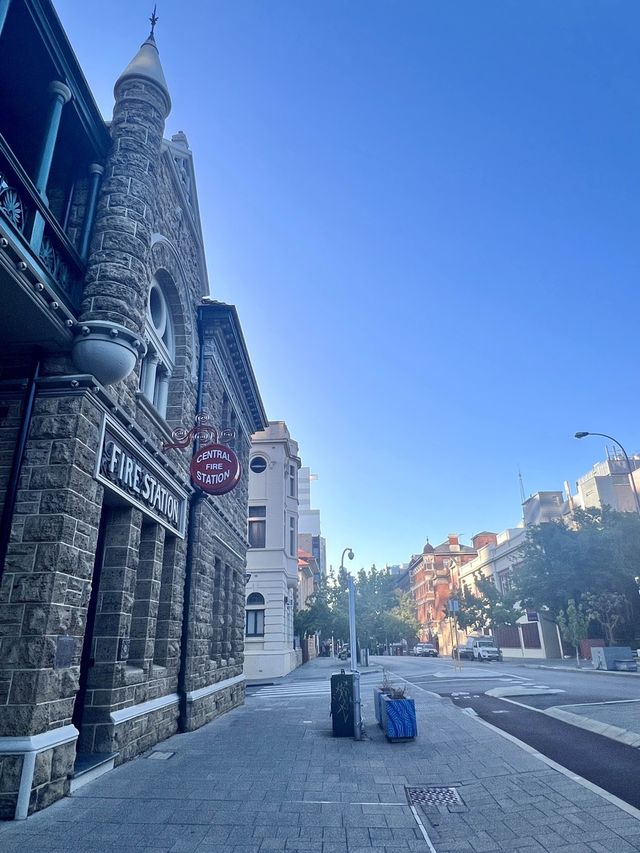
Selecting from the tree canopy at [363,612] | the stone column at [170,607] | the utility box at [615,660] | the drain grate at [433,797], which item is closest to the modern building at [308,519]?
the tree canopy at [363,612]

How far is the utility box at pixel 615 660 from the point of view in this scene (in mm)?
26656

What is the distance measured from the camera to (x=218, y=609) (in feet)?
50.3

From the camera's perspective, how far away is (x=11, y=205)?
615 cm

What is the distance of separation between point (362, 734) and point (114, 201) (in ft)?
32.5

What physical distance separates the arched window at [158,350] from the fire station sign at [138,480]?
1.78 m

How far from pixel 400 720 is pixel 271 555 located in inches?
887

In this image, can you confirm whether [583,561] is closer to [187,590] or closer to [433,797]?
[187,590]

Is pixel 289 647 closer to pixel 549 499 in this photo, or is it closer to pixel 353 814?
pixel 353 814

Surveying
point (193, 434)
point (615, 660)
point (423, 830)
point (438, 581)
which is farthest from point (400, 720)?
point (438, 581)

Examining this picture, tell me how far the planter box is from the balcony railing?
27.0ft

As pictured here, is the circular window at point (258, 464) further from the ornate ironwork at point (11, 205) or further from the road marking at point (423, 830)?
the road marking at point (423, 830)

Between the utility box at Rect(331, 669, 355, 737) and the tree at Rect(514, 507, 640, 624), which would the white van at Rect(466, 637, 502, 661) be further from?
A: the utility box at Rect(331, 669, 355, 737)

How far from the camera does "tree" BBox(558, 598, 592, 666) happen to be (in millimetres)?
35625

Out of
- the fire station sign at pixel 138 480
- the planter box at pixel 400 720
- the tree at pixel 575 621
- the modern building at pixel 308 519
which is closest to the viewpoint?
the fire station sign at pixel 138 480
